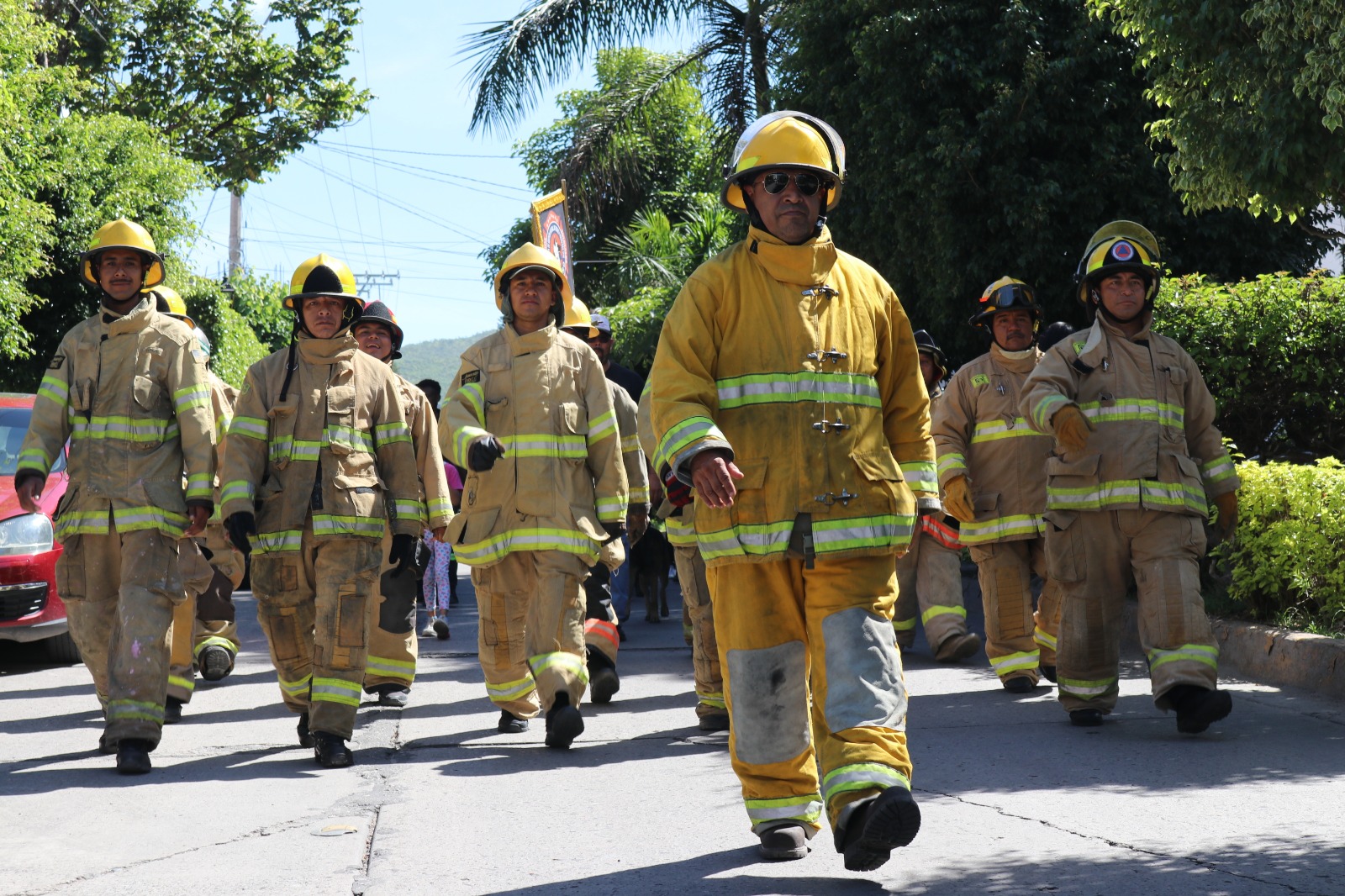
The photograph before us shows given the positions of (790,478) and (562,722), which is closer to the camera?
(790,478)

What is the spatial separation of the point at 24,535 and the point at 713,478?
284 inches

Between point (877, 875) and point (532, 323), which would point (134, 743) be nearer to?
point (532, 323)

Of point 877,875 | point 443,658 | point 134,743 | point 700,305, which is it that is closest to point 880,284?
point 700,305

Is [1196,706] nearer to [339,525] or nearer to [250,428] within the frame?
[339,525]

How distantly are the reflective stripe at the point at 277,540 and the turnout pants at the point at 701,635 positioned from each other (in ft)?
6.07

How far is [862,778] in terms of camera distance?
13.9ft

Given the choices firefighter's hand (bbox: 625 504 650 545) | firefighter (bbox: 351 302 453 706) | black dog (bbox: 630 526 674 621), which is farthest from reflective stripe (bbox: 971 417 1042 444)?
black dog (bbox: 630 526 674 621)

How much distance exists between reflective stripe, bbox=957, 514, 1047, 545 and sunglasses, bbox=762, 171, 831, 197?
4.06m

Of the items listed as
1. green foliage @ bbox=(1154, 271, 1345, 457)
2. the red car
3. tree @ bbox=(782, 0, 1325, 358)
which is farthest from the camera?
tree @ bbox=(782, 0, 1325, 358)

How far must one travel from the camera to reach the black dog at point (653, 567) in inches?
521

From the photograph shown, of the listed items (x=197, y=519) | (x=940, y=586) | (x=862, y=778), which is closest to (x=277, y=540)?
(x=197, y=519)

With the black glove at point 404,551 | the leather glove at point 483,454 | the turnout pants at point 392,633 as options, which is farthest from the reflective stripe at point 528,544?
the leather glove at point 483,454

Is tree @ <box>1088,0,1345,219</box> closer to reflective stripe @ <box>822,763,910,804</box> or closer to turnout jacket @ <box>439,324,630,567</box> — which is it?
turnout jacket @ <box>439,324,630,567</box>

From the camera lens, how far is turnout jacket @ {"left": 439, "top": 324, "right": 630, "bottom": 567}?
279 inches
